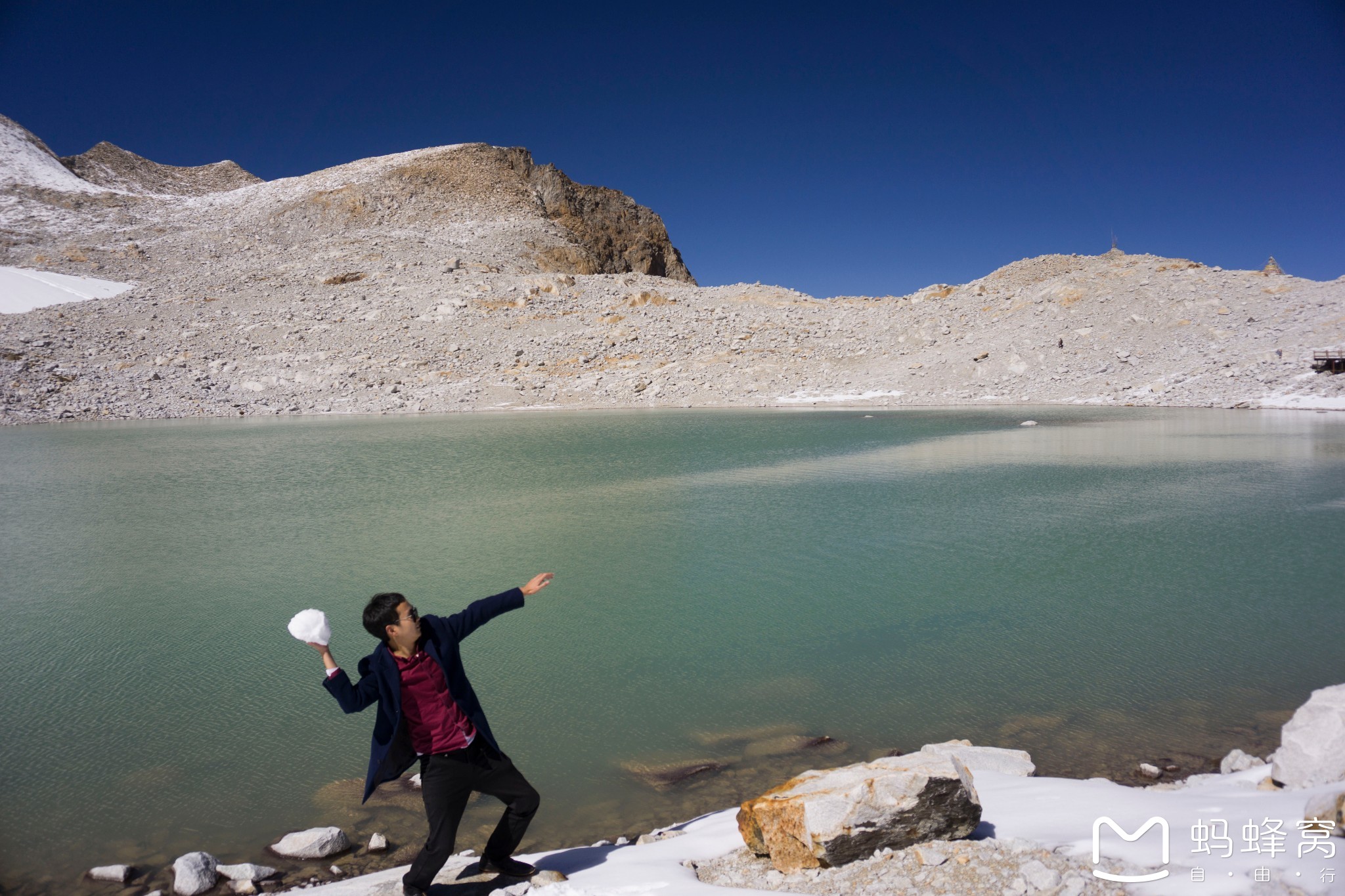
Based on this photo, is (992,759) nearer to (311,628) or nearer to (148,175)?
(311,628)

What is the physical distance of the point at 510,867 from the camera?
345 centimetres

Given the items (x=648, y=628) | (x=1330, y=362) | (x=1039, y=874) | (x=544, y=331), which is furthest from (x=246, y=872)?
(x=544, y=331)

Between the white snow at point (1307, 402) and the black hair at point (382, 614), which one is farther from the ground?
the white snow at point (1307, 402)

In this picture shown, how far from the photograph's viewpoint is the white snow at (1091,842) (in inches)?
107

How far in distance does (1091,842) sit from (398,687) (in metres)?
2.70

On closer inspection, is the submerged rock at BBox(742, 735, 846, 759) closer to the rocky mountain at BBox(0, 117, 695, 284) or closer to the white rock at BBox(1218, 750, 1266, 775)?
the white rock at BBox(1218, 750, 1266, 775)

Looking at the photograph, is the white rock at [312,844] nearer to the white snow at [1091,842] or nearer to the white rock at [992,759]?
the white snow at [1091,842]

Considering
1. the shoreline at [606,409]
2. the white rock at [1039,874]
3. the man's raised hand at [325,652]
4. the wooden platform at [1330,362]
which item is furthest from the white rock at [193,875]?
the wooden platform at [1330,362]

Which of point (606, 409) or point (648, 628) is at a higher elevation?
point (606, 409)

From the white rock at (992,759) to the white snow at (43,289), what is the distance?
48.8 metres

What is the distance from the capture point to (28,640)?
7.25 meters

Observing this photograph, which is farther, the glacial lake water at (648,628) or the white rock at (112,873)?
the glacial lake water at (648,628)

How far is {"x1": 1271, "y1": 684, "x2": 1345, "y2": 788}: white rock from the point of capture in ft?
11.5

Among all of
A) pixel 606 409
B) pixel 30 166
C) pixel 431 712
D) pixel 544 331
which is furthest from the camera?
pixel 30 166
